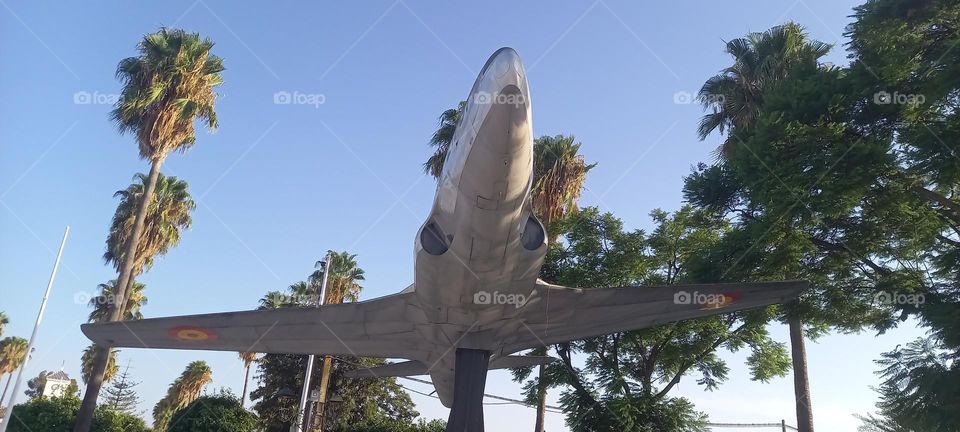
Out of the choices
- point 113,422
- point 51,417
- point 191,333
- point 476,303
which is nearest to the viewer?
point 476,303

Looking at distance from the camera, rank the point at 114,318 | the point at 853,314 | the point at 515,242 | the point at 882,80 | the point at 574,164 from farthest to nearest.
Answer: the point at 574,164, the point at 114,318, the point at 853,314, the point at 882,80, the point at 515,242

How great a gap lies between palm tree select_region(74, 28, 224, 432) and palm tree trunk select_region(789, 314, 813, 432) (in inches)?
1017

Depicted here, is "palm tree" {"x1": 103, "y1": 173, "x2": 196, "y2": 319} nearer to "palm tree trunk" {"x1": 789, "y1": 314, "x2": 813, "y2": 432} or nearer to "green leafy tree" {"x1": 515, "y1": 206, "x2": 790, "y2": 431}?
"green leafy tree" {"x1": 515, "y1": 206, "x2": 790, "y2": 431}

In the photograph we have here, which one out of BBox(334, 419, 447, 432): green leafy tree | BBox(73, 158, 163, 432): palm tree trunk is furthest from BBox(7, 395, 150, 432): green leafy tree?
BBox(334, 419, 447, 432): green leafy tree

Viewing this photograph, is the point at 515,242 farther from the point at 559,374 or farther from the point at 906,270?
the point at 559,374

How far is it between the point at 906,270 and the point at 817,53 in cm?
856

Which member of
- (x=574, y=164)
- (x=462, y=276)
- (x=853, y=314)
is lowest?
(x=462, y=276)

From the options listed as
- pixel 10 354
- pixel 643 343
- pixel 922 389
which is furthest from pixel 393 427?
pixel 10 354

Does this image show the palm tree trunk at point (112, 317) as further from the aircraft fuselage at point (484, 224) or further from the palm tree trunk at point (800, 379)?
the palm tree trunk at point (800, 379)

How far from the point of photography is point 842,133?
48.0ft

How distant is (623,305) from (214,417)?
52.0 feet

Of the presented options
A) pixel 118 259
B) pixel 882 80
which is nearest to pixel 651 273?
pixel 882 80

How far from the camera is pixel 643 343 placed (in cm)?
2355

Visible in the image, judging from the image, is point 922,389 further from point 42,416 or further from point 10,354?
point 10,354
